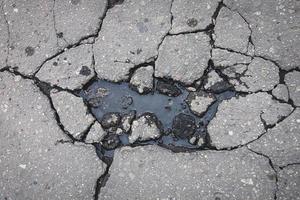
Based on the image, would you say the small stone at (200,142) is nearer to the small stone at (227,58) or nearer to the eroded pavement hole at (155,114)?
the eroded pavement hole at (155,114)

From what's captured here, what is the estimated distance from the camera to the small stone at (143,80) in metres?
3.09

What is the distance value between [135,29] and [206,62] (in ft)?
2.17

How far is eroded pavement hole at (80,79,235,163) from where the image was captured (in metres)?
2.95

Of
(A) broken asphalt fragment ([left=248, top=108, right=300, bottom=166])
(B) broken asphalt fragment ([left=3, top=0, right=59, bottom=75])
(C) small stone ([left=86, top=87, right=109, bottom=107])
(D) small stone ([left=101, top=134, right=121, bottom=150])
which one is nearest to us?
(A) broken asphalt fragment ([left=248, top=108, right=300, bottom=166])

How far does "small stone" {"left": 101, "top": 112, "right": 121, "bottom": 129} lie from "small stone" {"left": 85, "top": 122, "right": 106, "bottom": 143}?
0.14ft

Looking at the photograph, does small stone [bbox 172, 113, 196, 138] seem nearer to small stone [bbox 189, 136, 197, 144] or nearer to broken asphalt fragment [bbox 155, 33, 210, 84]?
small stone [bbox 189, 136, 197, 144]

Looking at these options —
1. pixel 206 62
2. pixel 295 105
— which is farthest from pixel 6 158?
pixel 295 105

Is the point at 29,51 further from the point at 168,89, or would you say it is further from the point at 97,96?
the point at 168,89

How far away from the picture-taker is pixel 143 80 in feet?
10.2

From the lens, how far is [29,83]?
3281 millimetres

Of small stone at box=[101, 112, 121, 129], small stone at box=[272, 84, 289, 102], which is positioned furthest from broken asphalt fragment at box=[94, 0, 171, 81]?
small stone at box=[272, 84, 289, 102]

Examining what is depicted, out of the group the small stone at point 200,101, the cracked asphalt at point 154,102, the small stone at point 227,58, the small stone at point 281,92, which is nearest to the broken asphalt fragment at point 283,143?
the cracked asphalt at point 154,102

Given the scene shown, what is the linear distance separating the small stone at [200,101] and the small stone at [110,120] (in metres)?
0.56

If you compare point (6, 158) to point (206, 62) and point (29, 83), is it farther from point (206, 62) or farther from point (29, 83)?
point (206, 62)
